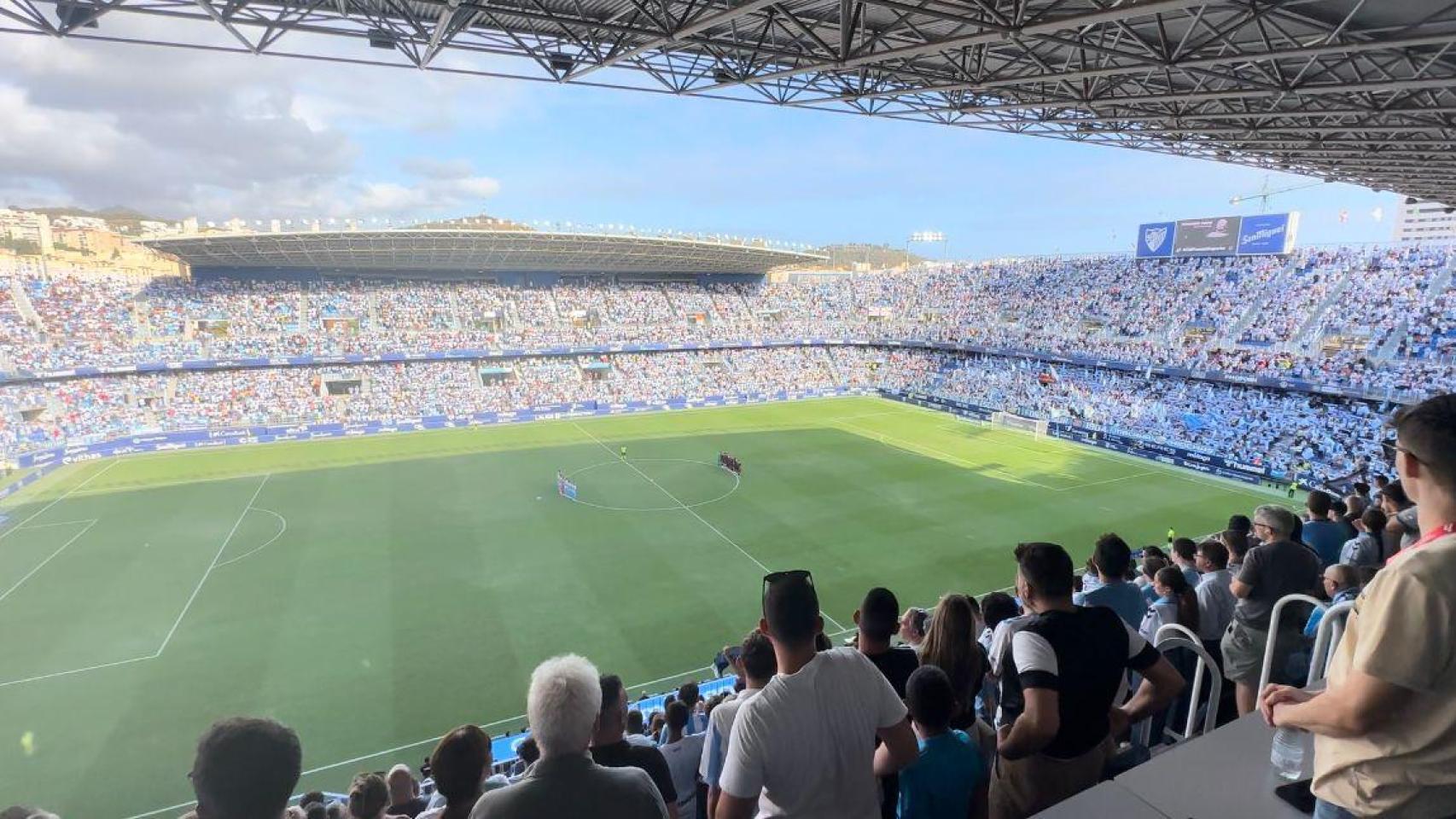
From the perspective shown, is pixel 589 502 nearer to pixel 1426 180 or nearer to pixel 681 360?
pixel 681 360

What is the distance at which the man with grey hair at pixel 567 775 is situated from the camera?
7.39 ft

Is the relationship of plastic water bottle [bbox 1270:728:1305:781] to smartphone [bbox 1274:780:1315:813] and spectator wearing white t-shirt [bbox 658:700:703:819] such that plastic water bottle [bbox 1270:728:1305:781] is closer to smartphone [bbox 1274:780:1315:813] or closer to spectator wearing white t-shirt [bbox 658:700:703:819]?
smartphone [bbox 1274:780:1315:813]

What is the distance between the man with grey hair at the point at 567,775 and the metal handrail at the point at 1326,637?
292cm

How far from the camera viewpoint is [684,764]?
233 inches

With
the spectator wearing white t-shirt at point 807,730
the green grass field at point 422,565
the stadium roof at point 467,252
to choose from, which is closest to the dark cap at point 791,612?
the spectator wearing white t-shirt at point 807,730

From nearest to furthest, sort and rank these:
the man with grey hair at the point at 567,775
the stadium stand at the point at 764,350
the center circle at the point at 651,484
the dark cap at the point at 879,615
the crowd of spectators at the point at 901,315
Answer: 1. the man with grey hair at the point at 567,775
2. the dark cap at the point at 879,615
3. the center circle at the point at 651,484
4. the stadium stand at the point at 764,350
5. the crowd of spectators at the point at 901,315

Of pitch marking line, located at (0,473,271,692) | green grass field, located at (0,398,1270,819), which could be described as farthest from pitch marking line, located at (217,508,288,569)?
pitch marking line, located at (0,473,271,692)

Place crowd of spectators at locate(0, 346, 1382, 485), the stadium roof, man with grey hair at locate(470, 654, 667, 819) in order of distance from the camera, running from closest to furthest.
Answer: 1. man with grey hair at locate(470, 654, 667, 819)
2. crowd of spectators at locate(0, 346, 1382, 485)
3. the stadium roof

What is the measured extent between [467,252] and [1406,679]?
45.1 m

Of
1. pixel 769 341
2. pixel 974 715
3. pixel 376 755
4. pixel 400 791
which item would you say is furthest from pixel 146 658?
pixel 769 341

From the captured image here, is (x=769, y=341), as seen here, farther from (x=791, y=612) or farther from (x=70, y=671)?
(x=791, y=612)

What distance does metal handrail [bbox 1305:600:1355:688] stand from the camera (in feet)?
10.6

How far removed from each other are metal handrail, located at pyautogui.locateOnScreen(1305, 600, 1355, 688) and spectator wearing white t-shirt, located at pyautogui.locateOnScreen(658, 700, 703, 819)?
13.5 ft

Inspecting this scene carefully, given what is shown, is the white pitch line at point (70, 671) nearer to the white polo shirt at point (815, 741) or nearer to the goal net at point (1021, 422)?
the white polo shirt at point (815, 741)
